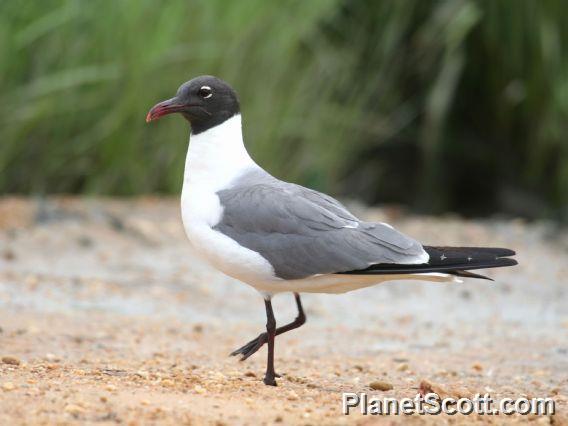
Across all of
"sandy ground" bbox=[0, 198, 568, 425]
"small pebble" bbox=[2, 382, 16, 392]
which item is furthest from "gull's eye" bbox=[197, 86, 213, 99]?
"small pebble" bbox=[2, 382, 16, 392]

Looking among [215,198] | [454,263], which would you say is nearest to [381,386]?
[454,263]

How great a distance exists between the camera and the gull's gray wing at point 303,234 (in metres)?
4.25

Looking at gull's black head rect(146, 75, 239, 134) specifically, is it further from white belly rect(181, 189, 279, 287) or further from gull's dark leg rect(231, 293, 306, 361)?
gull's dark leg rect(231, 293, 306, 361)

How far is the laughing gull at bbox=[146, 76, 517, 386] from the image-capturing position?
Result: 4.23 metres

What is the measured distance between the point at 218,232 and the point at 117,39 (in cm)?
400

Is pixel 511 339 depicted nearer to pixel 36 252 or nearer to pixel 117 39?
pixel 36 252

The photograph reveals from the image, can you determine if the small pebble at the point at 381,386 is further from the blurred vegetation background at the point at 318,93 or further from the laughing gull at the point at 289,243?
the blurred vegetation background at the point at 318,93

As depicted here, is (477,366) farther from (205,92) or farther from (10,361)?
(10,361)

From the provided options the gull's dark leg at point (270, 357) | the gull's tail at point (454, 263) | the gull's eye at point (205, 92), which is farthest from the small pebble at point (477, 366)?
the gull's eye at point (205, 92)

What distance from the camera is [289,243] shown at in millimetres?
4328

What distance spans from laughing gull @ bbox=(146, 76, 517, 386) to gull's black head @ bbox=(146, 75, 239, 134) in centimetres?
13

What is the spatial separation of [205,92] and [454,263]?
1.31 meters

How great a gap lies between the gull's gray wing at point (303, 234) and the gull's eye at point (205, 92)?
458 millimetres

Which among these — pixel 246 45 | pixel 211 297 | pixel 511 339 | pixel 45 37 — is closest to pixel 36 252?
pixel 211 297
